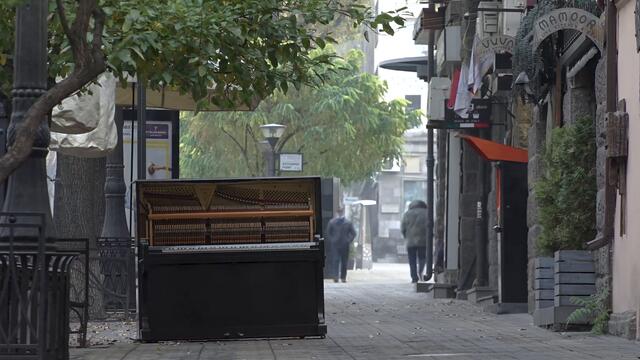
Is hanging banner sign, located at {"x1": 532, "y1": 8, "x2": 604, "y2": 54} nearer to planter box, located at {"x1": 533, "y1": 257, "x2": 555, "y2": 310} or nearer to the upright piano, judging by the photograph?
planter box, located at {"x1": 533, "y1": 257, "x2": 555, "y2": 310}

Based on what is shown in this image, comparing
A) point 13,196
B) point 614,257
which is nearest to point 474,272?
point 614,257

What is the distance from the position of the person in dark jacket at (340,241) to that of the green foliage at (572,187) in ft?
79.1

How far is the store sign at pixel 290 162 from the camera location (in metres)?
39.7

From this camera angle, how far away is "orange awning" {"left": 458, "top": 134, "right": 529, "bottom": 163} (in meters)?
22.4

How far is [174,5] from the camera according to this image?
14.2 meters

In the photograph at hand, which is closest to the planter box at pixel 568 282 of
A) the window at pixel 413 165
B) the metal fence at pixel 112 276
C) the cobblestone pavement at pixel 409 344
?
the cobblestone pavement at pixel 409 344

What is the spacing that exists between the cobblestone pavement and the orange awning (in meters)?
2.36

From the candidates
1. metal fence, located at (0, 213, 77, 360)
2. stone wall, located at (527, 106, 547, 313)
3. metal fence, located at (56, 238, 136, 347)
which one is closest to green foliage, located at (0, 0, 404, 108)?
metal fence, located at (0, 213, 77, 360)

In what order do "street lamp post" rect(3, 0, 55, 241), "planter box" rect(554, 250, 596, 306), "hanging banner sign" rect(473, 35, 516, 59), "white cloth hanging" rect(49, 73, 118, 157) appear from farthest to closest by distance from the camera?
"hanging banner sign" rect(473, 35, 516, 59)
"planter box" rect(554, 250, 596, 306)
"white cloth hanging" rect(49, 73, 118, 157)
"street lamp post" rect(3, 0, 55, 241)

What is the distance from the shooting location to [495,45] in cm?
2373

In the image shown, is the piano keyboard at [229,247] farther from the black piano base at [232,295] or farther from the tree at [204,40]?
the tree at [204,40]

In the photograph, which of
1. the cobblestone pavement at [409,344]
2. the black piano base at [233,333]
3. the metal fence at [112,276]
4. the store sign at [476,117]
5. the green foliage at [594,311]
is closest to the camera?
the cobblestone pavement at [409,344]

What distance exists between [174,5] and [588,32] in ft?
17.6

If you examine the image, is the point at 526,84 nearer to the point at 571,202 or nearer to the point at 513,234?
the point at 513,234
